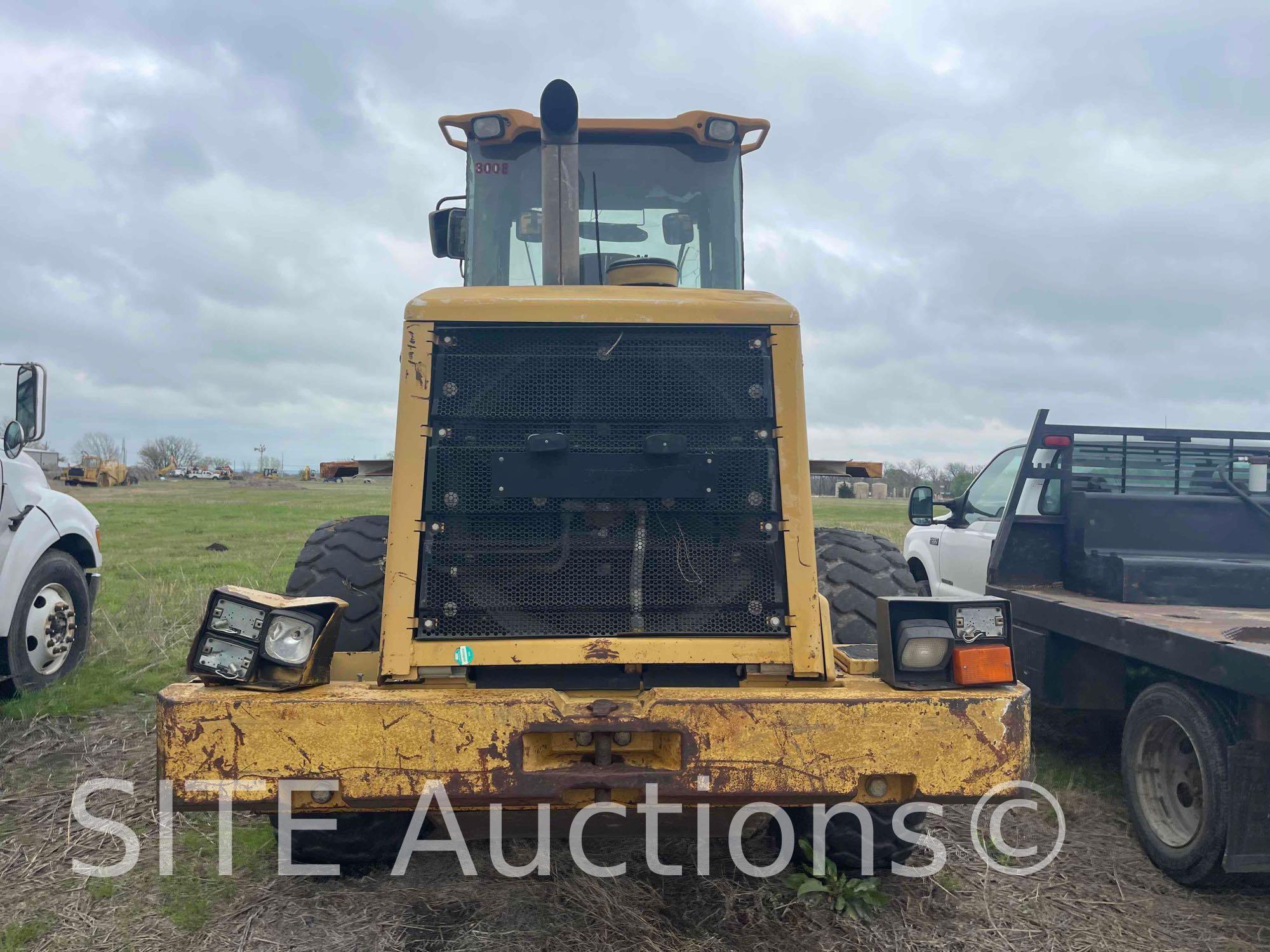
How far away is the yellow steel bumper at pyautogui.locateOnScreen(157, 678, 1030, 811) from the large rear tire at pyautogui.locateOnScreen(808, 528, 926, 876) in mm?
505

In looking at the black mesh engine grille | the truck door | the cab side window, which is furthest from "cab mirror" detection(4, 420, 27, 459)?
the cab side window

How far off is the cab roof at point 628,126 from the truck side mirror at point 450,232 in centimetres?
38

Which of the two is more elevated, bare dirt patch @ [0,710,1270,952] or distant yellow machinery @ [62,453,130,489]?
distant yellow machinery @ [62,453,130,489]

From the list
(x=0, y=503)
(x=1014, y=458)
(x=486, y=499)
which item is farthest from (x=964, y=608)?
(x=0, y=503)

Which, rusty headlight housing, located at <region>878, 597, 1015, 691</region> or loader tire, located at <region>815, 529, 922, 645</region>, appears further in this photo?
loader tire, located at <region>815, 529, 922, 645</region>

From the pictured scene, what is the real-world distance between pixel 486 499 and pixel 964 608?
1.54 meters

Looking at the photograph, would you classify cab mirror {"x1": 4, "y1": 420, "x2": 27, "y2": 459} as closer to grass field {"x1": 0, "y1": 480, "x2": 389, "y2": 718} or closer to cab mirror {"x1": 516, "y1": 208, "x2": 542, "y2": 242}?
grass field {"x1": 0, "y1": 480, "x2": 389, "y2": 718}

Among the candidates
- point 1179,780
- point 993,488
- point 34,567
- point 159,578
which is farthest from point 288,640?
point 159,578

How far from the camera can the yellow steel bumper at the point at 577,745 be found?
2.56 m

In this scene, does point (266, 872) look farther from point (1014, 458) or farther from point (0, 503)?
point (1014, 458)

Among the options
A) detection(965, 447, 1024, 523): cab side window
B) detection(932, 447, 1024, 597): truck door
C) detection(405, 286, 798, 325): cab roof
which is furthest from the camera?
detection(965, 447, 1024, 523): cab side window

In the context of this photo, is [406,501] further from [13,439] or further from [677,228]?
[13,439]

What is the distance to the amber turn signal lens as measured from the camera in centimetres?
277

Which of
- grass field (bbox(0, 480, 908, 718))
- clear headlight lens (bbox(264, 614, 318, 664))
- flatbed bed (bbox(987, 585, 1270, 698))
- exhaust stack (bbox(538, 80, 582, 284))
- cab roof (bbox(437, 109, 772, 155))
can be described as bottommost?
grass field (bbox(0, 480, 908, 718))
